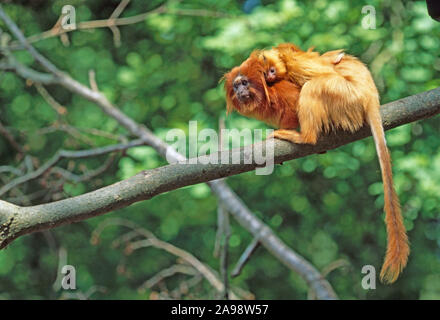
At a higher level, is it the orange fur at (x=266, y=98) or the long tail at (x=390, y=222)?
the orange fur at (x=266, y=98)

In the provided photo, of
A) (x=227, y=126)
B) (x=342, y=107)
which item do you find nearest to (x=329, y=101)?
(x=342, y=107)

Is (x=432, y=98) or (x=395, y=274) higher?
(x=432, y=98)

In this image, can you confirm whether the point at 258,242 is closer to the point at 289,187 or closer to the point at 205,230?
the point at 289,187

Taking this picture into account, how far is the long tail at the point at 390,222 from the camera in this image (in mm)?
2367

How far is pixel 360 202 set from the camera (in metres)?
6.07

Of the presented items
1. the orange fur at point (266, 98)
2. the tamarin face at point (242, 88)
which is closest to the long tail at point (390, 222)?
the orange fur at point (266, 98)

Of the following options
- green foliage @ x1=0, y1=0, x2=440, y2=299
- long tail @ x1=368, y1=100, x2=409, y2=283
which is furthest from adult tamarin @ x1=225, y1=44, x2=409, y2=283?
green foliage @ x1=0, y1=0, x2=440, y2=299

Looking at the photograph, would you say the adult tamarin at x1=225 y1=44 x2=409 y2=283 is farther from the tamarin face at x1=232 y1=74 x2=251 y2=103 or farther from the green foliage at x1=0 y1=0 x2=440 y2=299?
the green foliage at x1=0 y1=0 x2=440 y2=299

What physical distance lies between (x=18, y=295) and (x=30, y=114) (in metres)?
2.21

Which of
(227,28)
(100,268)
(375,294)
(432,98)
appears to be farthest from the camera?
(100,268)

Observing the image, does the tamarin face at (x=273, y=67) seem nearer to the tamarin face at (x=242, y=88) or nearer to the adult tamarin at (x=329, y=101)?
the adult tamarin at (x=329, y=101)

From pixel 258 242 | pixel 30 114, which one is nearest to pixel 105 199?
pixel 258 242

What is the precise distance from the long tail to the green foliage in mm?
2055

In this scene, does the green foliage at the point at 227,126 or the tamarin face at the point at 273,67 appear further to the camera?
the green foliage at the point at 227,126
